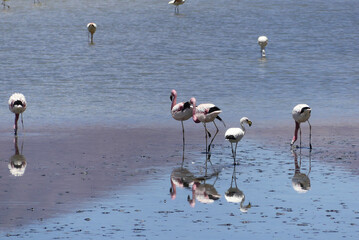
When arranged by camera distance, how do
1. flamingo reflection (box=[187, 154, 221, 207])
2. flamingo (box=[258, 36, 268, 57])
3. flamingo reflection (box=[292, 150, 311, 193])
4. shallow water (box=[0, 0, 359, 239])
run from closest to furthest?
shallow water (box=[0, 0, 359, 239])
flamingo reflection (box=[187, 154, 221, 207])
flamingo reflection (box=[292, 150, 311, 193])
flamingo (box=[258, 36, 268, 57])

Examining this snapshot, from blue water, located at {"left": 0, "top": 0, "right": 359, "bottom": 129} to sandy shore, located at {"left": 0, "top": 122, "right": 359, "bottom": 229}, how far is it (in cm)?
237

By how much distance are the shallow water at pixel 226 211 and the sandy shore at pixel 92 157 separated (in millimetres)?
522

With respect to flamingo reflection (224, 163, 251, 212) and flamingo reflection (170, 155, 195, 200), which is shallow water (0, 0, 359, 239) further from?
flamingo reflection (170, 155, 195, 200)

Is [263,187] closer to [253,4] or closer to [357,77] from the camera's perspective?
[357,77]

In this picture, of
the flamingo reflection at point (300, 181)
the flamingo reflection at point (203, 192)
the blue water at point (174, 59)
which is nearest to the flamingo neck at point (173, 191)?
the flamingo reflection at point (203, 192)

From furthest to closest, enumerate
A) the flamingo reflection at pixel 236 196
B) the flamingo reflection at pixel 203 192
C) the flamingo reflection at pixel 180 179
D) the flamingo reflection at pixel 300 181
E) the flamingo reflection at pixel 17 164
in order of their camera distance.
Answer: the flamingo reflection at pixel 17 164 < the flamingo reflection at pixel 180 179 < the flamingo reflection at pixel 300 181 < the flamingo reflection at pixel 203 192 < the flamingo reflection at pixel 236 196

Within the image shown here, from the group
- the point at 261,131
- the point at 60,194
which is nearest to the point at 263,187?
the point at 60,194

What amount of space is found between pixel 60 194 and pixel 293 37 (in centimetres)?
3540

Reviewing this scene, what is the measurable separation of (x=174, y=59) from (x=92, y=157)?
22.2m

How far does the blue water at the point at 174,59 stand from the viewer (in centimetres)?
2752

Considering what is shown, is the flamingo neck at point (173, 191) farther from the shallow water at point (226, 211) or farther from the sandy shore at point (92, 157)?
the sandy shore at point (92, 157)

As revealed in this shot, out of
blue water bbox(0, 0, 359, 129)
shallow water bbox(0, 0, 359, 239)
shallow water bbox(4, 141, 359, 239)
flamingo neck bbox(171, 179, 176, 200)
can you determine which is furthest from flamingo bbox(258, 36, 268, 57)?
flamingo neck bbox(171, 179, 176, 200)

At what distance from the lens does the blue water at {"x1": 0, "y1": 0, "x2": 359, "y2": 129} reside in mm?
27516

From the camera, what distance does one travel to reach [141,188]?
1561 cm
